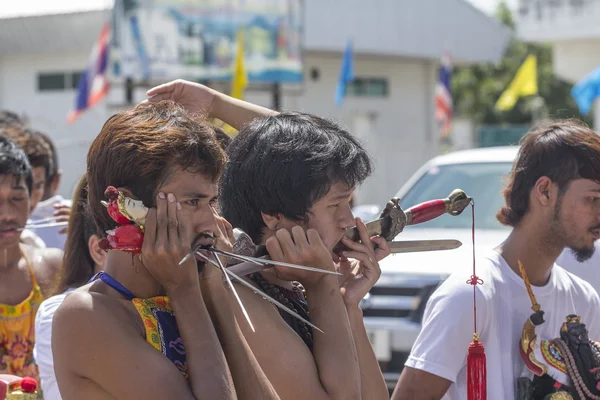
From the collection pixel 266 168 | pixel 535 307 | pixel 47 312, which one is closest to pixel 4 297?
pixel 47 312

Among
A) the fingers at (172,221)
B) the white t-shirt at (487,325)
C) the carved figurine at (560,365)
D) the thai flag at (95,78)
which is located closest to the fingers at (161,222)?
the fingers at (172,221)

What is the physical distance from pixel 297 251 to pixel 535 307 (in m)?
1.18

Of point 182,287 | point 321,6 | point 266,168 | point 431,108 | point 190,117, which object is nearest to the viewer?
point 182,287

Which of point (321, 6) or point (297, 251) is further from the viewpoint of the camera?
point (321, 6)

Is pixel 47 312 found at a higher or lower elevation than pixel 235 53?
lower

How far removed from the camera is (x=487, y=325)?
3.34 meters

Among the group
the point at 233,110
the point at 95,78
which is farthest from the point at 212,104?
the point at 95,78

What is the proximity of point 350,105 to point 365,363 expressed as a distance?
877 inches

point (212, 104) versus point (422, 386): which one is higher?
point (212, 104)

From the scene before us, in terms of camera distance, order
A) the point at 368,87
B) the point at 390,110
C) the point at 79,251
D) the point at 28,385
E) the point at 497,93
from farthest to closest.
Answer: the point at 497,93, the point at 390,110, the point at 368,87, the point at 79,251, the point at 28,385

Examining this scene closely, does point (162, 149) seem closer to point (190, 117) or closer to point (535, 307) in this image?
point (190, 117)

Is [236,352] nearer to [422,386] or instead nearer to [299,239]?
[299,239]

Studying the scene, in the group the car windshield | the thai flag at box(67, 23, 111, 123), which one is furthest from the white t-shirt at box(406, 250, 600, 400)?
the thai flag at box(67, 23, 111, 123)

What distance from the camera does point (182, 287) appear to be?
7.37ft
